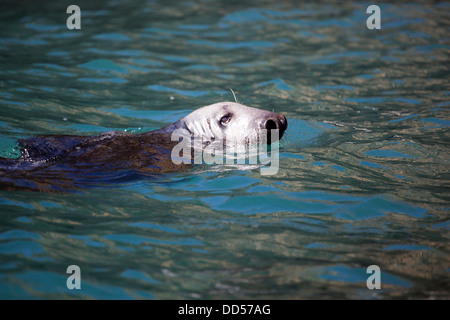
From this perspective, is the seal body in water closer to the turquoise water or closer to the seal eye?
the seal eye

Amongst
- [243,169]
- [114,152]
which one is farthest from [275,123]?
[114,152]

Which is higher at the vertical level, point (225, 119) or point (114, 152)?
point (225, 119)

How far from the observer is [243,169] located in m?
5.71

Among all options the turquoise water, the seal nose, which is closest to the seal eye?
the seal nose

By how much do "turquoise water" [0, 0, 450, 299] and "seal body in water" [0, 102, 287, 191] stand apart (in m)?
0.20

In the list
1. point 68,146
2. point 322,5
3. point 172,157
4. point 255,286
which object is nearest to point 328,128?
point 172,157

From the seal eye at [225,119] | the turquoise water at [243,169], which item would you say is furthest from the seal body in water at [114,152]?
the turquoise water at [243,169]

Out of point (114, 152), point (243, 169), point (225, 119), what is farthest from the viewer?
point (225, 119)

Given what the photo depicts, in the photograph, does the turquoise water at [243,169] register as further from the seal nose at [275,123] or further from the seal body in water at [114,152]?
the seal nose at [275,123]

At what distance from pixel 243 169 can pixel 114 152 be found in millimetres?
1430

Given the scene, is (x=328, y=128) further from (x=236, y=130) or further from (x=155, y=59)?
(x=155, y=59)

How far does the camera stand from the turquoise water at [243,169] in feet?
12.5

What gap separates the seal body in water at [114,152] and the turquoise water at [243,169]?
0.67 feet

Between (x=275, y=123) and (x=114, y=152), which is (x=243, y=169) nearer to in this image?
(x=275, y=123)
